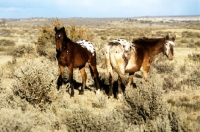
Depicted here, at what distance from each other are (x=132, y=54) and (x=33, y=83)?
3520mm

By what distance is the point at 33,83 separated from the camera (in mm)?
8258

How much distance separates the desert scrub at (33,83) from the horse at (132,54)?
8.22ft

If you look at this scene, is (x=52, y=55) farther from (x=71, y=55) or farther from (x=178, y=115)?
(x=178, y=115)

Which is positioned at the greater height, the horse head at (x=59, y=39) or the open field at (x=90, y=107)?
the horse head at (x=59, y=39)

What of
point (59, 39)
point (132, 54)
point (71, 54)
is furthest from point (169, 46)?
point (59, 39)

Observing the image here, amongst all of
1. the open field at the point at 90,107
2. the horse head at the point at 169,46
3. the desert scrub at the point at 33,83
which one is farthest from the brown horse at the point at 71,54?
the horse head at the point at 169,46

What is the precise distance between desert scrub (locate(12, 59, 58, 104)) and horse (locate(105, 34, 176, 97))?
8.22ft

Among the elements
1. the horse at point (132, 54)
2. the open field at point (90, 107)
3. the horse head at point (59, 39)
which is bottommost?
the open field at point (90, 107)

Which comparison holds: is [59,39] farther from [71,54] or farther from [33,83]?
[33,83]

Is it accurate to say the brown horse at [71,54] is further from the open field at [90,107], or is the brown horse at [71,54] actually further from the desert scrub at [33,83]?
the desert scrub at [33,83]

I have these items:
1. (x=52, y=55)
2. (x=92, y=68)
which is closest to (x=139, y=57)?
(x=92, y=68)

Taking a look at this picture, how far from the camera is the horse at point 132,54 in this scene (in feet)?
33.4

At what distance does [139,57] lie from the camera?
10586mm

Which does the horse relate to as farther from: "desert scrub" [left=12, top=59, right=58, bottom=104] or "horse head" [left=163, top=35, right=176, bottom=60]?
"desert scrub" [left=12, top=59, right=58, bottom=104]
